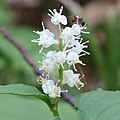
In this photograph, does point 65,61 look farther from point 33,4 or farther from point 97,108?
point 33,4

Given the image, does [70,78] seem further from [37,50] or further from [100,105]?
[37,50]

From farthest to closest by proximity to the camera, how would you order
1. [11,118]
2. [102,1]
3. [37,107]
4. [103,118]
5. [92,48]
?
[102,1]
[92,48]
[37,107]
[11,118]
[103,118]

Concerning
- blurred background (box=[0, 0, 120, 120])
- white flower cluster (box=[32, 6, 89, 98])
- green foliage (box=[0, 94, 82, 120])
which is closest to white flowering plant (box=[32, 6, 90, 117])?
white flower cluster (box=[32, 6, 89, 98])

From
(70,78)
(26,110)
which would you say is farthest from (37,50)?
(70,78)

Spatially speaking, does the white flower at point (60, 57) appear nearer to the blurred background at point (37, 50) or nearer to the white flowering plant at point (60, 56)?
the white flowering plant at point (60, 56)

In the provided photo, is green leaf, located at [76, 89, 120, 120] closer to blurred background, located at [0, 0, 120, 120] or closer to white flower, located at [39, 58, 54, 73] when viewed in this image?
white flower, located at [39, 58, 54, 73]

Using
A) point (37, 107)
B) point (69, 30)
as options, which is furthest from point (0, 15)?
point (69, 30)
